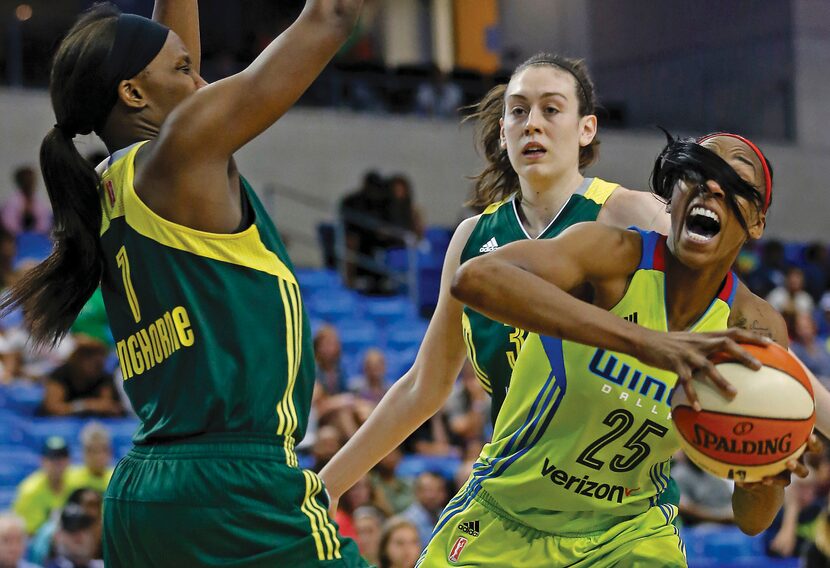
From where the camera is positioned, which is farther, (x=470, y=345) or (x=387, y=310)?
(x=387, y=310)

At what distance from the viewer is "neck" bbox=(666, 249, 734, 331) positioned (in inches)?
141

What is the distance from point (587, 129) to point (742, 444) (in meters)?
1.75

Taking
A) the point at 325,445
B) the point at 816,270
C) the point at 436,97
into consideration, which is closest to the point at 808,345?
the point at 816,270

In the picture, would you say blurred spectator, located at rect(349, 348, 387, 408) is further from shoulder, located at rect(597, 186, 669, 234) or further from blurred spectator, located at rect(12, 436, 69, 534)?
shoulder, located at rect(597, 186, 669, 234)

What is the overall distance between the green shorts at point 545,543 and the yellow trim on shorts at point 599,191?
1.02 m

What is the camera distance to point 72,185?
3145mm

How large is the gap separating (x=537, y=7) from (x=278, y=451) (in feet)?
55.6

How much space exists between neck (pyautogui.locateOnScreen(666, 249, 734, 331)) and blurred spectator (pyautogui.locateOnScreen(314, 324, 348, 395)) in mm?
6455

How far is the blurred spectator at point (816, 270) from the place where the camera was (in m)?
15.0

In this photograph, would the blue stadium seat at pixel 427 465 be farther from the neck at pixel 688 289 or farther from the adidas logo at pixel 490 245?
the neck at pixel 688 289

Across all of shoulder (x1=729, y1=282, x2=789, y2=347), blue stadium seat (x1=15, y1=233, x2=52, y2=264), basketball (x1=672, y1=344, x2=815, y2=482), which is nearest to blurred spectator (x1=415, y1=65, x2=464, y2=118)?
blue stadium seat (x1=15, y1=233, x2=52, y2=264)

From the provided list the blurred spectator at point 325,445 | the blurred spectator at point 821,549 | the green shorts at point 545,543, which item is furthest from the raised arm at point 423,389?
the blurred spectator at point 821,549

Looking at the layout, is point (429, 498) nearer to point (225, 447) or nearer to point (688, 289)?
point (688, 289)

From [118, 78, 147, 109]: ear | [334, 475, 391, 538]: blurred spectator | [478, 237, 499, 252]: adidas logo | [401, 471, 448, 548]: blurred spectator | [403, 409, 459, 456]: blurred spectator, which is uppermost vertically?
[118, 78, 147, 109]: ear
